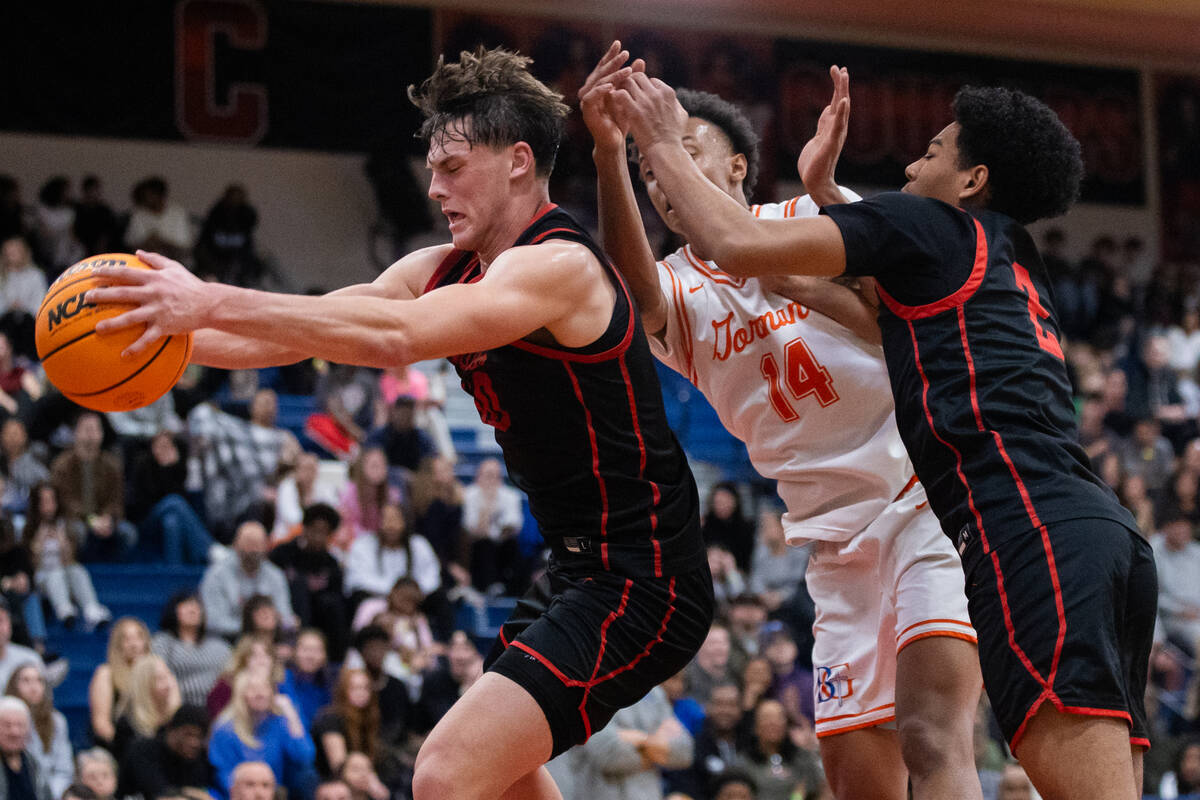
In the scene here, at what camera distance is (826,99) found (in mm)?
18828

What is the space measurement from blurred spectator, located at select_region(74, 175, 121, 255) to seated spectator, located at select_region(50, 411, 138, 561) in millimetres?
3894

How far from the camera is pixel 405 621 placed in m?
10.5

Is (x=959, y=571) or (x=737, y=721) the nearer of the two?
(x=959, y=571)

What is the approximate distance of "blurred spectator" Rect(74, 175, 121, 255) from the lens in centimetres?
1466

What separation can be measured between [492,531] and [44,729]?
13.8ft

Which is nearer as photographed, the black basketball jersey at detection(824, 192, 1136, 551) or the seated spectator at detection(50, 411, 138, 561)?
Result: the black basketball jersey at detection(824, 192, 1136, 551)

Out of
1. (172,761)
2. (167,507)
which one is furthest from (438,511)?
(172,761)

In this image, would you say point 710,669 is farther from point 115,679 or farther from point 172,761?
point 115,679

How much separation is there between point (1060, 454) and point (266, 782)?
5881mm

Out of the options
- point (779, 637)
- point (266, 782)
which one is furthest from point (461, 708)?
point (779, 637)

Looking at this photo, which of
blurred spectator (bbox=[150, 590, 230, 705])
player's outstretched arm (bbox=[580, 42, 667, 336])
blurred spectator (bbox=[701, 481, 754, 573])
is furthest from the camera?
blurred spectator (bbox=[701, 481, 754, 573])

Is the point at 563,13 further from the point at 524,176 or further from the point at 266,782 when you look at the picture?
the point at 524,176

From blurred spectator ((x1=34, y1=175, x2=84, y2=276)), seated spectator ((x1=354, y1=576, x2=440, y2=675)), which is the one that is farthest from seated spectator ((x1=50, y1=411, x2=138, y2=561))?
blurred spectator ((x1=34, y1=175, x2=84, y2=276))

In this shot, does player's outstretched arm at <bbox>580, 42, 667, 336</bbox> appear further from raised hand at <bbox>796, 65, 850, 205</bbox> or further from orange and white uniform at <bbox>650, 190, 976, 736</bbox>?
raised hand at <bbox>796, 65, 850, 205</bbox>
